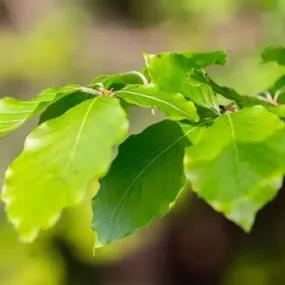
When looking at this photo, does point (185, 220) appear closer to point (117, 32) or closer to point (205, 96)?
point (117, 32)

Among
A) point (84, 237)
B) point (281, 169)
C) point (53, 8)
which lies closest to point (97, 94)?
point (281, 169)

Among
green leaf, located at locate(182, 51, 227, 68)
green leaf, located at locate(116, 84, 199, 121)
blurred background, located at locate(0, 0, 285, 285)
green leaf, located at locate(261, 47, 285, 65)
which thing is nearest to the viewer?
green leaf, located at locate(116, 84, 199, 121)

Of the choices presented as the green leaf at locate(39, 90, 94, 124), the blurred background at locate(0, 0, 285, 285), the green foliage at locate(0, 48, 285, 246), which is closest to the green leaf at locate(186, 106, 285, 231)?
the green foliage at locate(0, 48, 285, 246)

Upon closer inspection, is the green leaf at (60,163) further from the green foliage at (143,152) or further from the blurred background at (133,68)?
the blurred background at (133,68)

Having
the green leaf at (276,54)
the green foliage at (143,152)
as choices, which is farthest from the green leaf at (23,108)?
the green leaf at (276,54)

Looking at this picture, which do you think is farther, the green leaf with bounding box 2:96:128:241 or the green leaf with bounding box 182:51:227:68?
the green leaf with bounding box 182:51:227:68

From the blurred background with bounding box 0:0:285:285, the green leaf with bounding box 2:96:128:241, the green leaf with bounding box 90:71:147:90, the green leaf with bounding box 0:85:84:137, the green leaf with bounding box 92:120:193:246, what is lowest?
the blurred background with bounding box 0:0:285:285

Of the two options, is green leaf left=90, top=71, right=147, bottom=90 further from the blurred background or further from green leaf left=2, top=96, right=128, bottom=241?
the blurred background
